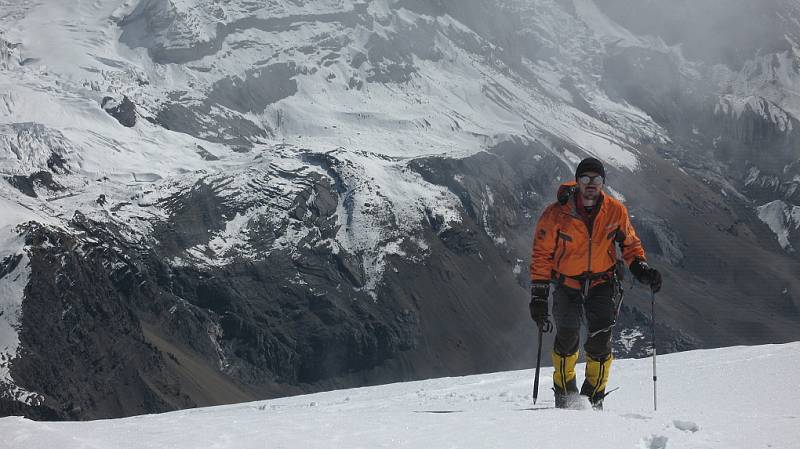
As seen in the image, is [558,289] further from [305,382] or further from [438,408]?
[305,382]

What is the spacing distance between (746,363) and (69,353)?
14578 centimetres

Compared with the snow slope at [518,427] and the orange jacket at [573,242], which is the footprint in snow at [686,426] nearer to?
the snow slope at [518,427]

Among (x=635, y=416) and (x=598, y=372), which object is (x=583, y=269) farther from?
(x=635, y=416)

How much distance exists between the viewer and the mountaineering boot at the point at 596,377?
47.0 feet

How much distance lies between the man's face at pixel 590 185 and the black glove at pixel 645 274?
1.34 meters

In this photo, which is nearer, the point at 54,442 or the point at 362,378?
the point at 54,442

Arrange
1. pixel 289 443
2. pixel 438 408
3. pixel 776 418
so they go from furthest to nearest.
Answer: pixel 438 408, pixel 776 418, pixel 289 443

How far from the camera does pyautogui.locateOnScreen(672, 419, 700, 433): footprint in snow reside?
11.6 metres

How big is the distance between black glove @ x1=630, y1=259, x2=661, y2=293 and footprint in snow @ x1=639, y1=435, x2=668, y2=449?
393 centimetres

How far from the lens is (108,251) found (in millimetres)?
179625

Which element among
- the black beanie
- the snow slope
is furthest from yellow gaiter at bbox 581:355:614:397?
the black beanie

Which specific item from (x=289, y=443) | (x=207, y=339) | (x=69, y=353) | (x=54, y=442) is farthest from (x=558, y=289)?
(x=207, y=339)

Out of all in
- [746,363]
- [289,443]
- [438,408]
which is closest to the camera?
[289,443]

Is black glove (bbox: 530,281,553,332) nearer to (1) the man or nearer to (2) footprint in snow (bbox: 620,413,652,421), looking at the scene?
(1) the man
